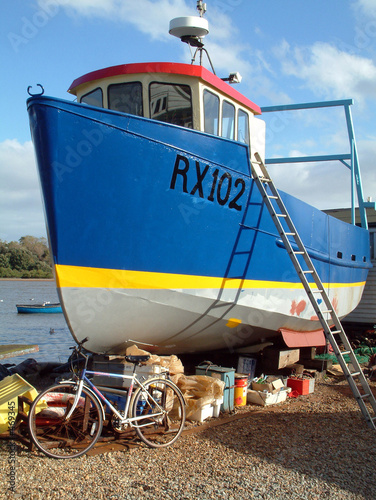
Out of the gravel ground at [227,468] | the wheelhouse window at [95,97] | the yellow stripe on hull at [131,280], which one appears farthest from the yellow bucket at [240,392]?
the wheelhouse window at [95,97]

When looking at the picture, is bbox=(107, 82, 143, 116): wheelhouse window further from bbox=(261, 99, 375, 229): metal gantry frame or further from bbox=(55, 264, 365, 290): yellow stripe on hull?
bbox=(261, 99, 375, 229): metal gantry frame

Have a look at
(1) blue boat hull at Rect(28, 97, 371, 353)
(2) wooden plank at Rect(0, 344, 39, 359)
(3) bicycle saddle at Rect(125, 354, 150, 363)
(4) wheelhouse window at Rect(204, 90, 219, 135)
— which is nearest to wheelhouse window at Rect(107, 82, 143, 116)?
(4) wheelhouse window at Rect(204, 90, 219, 135)

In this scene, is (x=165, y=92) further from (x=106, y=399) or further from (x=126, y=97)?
(x=106, y=399)

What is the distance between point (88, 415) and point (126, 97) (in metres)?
4.39

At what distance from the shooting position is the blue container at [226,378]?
6199mm

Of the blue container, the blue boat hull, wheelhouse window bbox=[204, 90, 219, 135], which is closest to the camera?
the blue boat hull

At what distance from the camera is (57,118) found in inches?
206

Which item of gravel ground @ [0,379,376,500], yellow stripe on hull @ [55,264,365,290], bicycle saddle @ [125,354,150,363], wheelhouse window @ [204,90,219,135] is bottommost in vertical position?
gravel ground @ [0,379,376,500]

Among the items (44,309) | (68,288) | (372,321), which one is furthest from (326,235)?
(44,309)

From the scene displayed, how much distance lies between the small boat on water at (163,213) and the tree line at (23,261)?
224 ft

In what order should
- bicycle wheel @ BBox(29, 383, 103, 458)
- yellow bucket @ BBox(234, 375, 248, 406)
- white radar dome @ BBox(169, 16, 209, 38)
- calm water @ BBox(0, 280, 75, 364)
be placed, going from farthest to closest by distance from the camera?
calm water @ BBox(0, 280, 75, 364)
white radar dome @ BBox(169, 16, 209, 38)
yellow bucket @ BBox(234, 375, 248, 406)
bicycle wheel @ BBox(29, 383, 103, 458)

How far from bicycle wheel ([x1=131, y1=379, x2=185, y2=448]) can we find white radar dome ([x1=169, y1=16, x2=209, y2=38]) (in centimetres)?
545

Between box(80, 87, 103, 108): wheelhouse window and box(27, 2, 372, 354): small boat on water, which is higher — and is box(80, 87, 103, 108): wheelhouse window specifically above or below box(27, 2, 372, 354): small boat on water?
above

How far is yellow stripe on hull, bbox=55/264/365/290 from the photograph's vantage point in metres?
5.46
